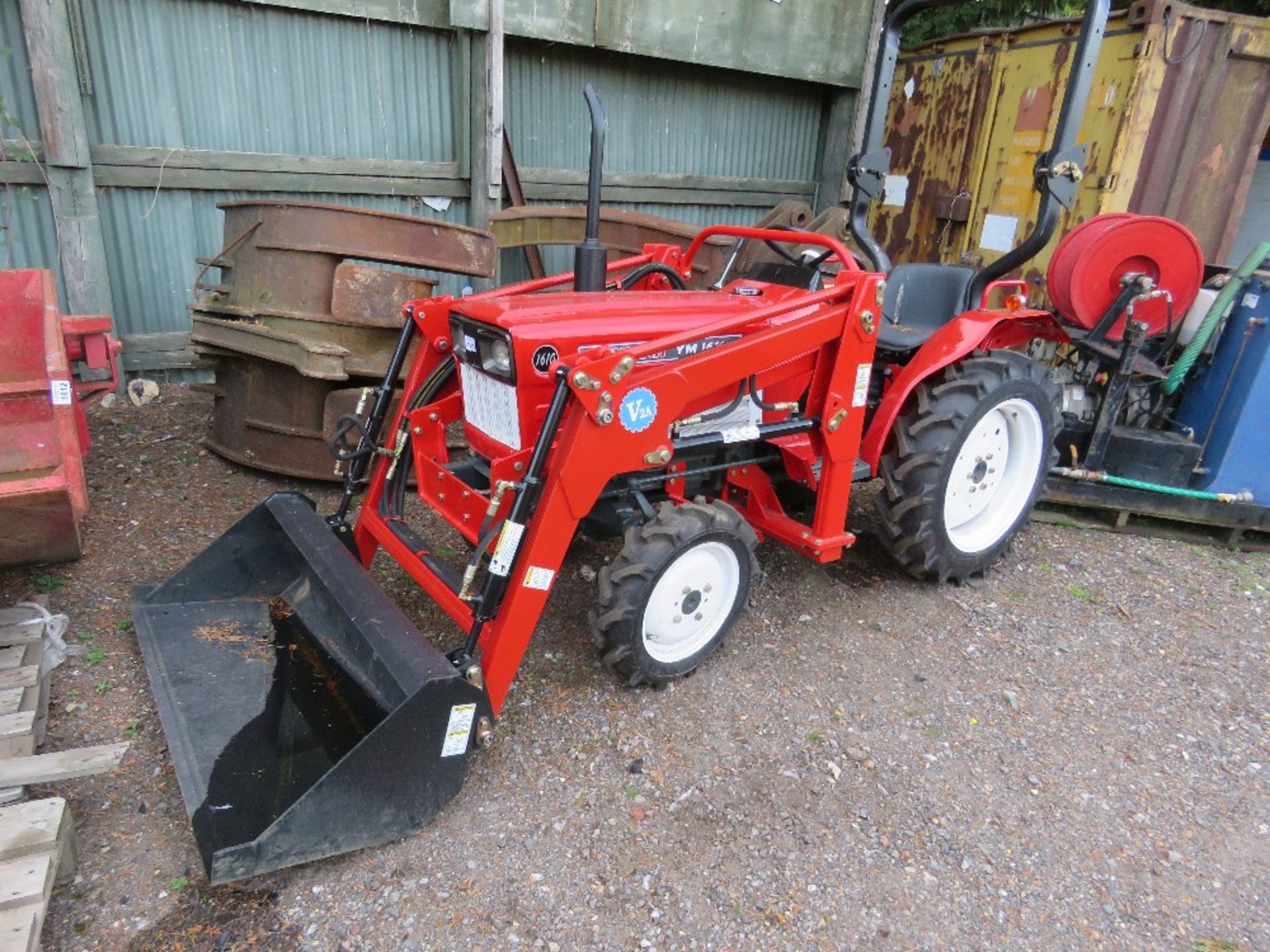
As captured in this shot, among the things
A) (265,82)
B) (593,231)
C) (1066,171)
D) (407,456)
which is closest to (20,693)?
(407,456)

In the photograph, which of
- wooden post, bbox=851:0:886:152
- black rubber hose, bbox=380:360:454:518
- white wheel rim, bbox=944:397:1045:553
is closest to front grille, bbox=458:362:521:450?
black rubber hose, bbox=380:360:454:518

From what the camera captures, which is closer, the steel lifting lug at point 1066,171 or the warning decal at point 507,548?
the warning decal at point 507,548

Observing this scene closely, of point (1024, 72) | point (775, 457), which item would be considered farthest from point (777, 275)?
point (1024, 72)

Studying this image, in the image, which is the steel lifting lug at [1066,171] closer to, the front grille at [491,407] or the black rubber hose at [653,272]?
the black rubber hose at [653,272]

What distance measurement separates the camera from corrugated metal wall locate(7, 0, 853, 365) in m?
4.97

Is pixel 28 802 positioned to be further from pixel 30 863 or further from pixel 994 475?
pixel 994 475

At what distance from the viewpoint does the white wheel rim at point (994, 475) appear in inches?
134

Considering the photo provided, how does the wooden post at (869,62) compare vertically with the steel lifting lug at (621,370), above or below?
above

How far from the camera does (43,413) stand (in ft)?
9.31

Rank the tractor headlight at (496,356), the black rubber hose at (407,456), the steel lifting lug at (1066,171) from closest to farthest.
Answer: the tractor headlight at (496,356) → the steel lifting lug at (1066,171) → the black rubber hose at (407,456)

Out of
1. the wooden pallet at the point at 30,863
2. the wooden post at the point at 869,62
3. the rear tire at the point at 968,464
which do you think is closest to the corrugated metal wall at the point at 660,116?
the wooden post at the point at 869,62

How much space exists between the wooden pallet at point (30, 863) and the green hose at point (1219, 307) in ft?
15.5

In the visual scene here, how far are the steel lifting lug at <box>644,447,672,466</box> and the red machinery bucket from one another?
1.67 m

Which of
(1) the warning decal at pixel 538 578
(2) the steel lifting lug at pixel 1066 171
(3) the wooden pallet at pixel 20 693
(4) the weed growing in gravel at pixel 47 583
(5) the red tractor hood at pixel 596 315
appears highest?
(2) the steel lifting lug at pixel 1066 171
